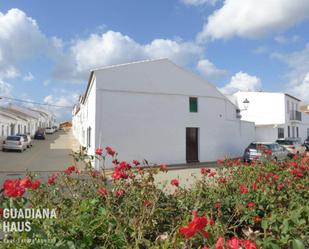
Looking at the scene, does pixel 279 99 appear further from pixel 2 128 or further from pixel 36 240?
pixel 36 240

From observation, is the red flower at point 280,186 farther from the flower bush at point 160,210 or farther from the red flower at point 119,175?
the red flower at point 119,175

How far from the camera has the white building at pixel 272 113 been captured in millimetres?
32375

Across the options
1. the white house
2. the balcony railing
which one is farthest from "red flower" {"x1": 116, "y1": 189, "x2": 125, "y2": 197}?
the balcony railing

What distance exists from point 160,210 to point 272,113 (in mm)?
33246

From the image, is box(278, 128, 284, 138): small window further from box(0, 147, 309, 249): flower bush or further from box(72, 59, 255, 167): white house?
box(0, 147, 309, 249): flower bush

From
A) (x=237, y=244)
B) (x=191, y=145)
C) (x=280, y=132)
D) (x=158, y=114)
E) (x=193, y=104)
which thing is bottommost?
(x=237, y=244)

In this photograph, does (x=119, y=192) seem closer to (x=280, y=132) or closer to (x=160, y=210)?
(x=160, y=210)

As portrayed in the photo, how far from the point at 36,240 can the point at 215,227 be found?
1490mm

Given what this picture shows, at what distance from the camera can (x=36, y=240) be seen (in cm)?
220

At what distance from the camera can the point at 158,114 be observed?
746 inches

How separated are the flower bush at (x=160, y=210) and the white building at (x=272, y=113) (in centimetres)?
2801

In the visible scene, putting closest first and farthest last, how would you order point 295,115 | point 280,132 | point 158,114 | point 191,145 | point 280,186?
point 280,186 < point 158,114 < point 191,145 < point 280,132 < point 295,115

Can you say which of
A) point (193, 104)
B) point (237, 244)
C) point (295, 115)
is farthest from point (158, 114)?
point (295, 115)

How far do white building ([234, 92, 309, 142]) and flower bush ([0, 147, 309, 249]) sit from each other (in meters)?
28.0
